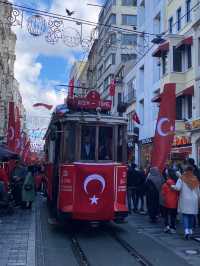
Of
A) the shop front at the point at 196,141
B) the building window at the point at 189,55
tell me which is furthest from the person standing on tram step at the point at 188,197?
the building window at the point at 189,55

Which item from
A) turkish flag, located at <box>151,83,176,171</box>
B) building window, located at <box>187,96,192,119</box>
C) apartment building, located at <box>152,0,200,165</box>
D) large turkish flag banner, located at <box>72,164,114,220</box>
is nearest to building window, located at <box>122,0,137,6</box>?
apartment building, located at <box>152,0,200,165</box>

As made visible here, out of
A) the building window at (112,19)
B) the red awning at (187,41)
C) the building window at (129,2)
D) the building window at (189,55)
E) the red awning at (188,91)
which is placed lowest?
the red awning at (188,91)

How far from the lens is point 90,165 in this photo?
12195 mm

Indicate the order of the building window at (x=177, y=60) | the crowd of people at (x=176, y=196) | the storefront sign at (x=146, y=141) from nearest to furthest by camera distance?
the crowd of people at (x=176, y=196), the building window at (x=177, y=60), the storefront sign at (x=146, y=141)

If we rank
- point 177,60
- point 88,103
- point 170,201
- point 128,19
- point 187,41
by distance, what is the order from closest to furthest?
point 170,201, point 88,103, point 187,41, point 177,60, point 128,19

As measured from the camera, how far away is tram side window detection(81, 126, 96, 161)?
1252cm

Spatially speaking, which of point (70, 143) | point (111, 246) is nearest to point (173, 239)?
point (111, 246)

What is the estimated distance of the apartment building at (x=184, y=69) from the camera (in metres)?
29.7

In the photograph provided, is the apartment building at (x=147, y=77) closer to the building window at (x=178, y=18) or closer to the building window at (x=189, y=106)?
the building window at (x=178, y=18)

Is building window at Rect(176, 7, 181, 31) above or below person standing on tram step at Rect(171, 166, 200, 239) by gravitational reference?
above

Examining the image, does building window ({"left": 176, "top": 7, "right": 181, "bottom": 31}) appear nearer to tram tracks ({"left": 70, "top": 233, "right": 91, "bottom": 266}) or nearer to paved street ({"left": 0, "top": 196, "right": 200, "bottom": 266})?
paved street ({"left": 0, "top": 196, "right": 200, "bottom": 266})

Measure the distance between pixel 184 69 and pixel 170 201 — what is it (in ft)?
69.8

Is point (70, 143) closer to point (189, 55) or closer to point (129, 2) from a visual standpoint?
point (189, 55)

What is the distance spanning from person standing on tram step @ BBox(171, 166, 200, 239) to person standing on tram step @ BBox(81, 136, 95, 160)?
230 centimetres
